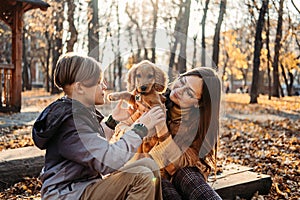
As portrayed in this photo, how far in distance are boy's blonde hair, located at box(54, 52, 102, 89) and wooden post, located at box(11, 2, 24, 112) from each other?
30.5 ft

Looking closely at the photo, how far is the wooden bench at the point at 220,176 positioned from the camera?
387cm

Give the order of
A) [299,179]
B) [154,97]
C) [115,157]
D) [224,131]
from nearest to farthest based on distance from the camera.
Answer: [115,157], [154,97], [299,179], [224,131]

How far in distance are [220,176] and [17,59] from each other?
861 centimetres

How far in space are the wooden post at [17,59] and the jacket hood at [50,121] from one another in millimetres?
9322

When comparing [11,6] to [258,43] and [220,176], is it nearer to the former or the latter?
[220,176]

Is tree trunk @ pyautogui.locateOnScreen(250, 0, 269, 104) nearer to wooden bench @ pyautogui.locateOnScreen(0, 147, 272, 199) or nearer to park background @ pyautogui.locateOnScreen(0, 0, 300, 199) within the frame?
park background @ pyautogui.locateOnScreen(0, 0, 300, 199)

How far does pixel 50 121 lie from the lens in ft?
7.45

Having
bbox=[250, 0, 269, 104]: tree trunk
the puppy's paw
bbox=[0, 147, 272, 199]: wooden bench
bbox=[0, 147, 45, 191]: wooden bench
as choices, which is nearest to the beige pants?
the puppy's paw

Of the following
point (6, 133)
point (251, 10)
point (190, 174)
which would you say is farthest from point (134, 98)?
point (251, 10)

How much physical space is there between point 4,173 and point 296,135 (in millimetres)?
6173

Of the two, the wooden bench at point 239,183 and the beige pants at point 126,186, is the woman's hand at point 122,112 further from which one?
the wooden bench at point 239,183

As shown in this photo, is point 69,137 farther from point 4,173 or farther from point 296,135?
point 296,135

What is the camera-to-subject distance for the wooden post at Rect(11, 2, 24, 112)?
11.2 meters

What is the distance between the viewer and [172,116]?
127 inches
